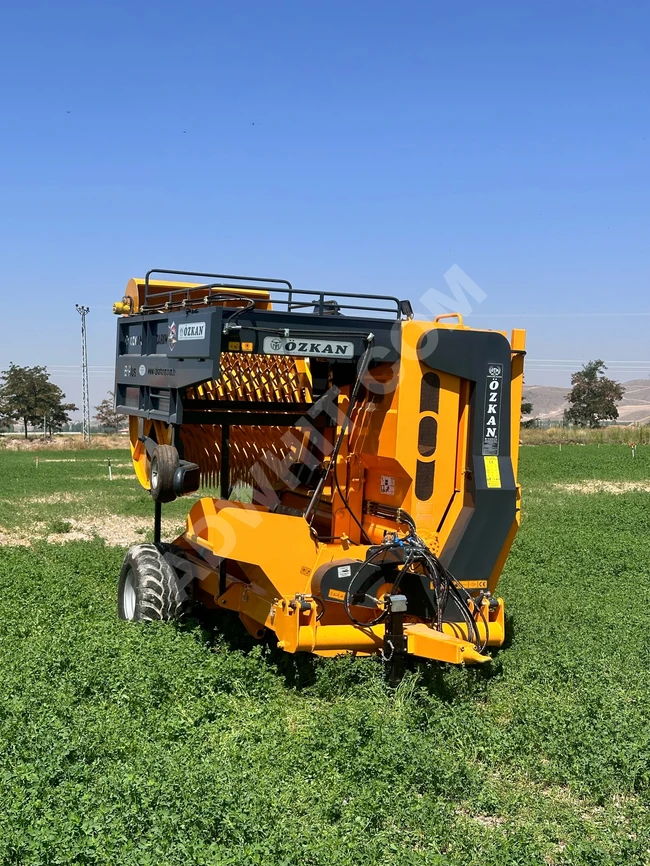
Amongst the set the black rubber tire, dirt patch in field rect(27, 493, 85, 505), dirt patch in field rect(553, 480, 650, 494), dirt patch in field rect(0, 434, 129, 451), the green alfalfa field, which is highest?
the black rubber tire

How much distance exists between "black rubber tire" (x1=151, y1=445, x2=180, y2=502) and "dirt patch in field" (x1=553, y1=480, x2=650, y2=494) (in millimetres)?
18884

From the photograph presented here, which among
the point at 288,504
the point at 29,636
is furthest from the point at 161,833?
the point at 288,504

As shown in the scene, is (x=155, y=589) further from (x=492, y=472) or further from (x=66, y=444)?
(x=66, y=444)

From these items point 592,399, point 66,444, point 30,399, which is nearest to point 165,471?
point 66,444

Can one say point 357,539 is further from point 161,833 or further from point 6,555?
point 6,555

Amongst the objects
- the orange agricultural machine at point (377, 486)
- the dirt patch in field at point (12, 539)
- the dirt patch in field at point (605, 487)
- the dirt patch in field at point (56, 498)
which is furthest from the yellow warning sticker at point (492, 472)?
the dirt patch in field at point (605, 487)

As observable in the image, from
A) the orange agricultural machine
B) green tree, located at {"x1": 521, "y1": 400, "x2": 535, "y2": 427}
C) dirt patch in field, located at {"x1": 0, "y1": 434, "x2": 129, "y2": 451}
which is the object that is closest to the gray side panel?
the orange agricultural machine

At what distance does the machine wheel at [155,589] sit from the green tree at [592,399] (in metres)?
82.4

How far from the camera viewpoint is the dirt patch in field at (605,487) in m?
25.7

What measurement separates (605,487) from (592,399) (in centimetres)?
6672

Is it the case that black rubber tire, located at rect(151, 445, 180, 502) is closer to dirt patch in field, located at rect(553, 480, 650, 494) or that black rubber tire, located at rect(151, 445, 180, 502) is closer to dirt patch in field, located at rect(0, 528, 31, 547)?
dirt patch in field, located at rect(0, 528, 31, 547)

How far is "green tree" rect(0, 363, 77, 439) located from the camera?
74.2 metres

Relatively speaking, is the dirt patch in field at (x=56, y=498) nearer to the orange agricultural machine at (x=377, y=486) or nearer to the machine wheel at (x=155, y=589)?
the machine wheel at (x=155, y=589)

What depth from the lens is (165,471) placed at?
850 centimetres
